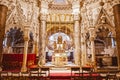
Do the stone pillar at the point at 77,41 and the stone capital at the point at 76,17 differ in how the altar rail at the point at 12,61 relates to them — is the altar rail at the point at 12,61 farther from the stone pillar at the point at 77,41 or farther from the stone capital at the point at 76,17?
the stone capital at the point at 76,17

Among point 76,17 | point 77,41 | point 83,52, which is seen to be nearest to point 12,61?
point 83,52

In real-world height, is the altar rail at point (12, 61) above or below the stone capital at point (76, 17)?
below

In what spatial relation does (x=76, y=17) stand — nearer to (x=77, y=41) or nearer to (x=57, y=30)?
(x=77, y=41)

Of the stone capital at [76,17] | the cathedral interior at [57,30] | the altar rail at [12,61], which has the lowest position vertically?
A: the altar rail at [12,61]

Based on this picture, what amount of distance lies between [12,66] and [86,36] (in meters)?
9.87

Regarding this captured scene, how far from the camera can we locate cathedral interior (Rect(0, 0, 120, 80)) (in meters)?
13.7

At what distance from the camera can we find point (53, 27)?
26438 mm

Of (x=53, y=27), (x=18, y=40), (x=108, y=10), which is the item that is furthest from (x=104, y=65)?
(x=18, y=40)

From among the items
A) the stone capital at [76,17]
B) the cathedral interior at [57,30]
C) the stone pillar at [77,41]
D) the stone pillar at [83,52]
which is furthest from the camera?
the stone capital at [76,17]

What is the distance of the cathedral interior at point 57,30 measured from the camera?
13.7 metres

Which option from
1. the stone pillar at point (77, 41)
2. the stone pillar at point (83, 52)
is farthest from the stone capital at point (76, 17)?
the stone pillar at point (83, 52)

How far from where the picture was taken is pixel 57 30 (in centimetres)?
2789

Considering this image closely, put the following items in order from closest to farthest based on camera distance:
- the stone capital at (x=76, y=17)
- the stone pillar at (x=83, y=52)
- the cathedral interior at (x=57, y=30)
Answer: the cathedral interior at (x=57, y=30) < the stone pillar at (x=83, y=52) < the stone capital at (x=76, y=17)

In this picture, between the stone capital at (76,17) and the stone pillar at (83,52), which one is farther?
the stone capital at (76,17)
